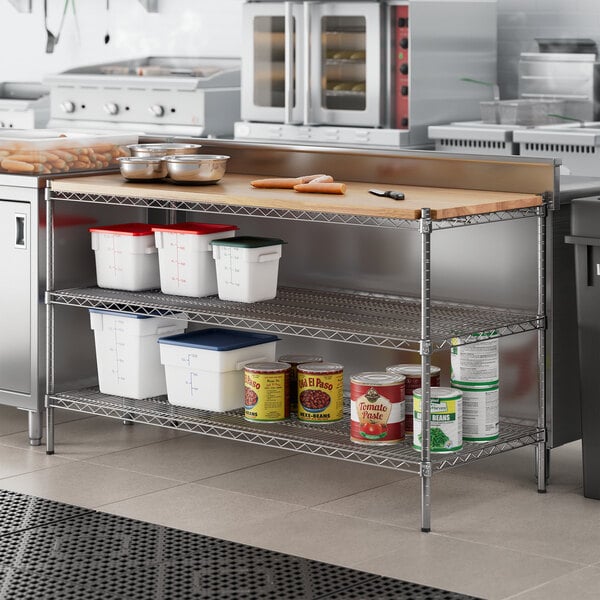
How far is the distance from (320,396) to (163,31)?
459 centimetres

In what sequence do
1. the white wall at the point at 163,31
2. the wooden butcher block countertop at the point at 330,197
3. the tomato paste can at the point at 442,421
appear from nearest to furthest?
the wooden butcher block countertop at the point at 330,197 < the tomato paste can at the point at 442,421 < the white wall at the point at 163,31

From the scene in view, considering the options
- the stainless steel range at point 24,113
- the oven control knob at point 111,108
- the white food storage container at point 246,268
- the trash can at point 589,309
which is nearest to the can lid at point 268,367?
the white food storage container at point 246,268

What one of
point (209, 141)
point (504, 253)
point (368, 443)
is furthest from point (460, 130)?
point (368, 443)

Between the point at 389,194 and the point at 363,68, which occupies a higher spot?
the point at 363,68

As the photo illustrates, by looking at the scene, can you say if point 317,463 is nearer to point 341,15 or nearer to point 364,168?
point 364,168

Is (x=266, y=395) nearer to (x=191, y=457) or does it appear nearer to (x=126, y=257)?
(x=191, y=457)

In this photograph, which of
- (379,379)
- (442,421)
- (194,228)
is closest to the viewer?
(442,421)

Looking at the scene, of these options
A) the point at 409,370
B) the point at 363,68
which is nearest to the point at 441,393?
the point at 409,370

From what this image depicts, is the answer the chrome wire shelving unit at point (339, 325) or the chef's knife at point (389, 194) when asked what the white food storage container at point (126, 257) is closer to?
the chrome wire shelving unit at point (339, 325)

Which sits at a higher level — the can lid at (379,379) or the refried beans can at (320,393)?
the can lid at (379,379)

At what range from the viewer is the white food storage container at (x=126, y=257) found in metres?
4.55

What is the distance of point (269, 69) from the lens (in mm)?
7039

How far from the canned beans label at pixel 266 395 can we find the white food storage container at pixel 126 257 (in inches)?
22.5

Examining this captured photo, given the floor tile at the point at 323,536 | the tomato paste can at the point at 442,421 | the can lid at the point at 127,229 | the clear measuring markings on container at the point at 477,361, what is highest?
the can lid at the point at 127,229
